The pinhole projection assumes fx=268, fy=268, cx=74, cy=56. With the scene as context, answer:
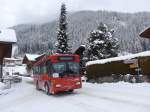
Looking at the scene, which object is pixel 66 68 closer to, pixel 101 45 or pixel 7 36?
pixel 7 36

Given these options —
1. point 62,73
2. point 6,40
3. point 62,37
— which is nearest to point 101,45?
point 62,37

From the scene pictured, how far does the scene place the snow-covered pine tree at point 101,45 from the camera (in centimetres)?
4650

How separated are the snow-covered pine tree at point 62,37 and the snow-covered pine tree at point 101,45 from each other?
15.9 feet

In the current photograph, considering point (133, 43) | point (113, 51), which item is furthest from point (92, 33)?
point (133, 43)

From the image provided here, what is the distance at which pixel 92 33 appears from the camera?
160 ft

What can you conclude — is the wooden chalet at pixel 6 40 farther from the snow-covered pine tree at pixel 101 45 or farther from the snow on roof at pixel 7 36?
the snow-covered pine tree at pixel 101 45

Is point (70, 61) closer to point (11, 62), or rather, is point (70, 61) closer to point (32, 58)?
point (32, 58)

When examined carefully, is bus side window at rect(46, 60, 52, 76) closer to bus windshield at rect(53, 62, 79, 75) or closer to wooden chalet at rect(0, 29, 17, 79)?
bus windshield at rect(53, 62, 79, 75)

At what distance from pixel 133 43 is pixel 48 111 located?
120134mm

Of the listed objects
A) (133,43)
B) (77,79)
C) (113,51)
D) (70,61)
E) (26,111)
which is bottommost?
(26,111)

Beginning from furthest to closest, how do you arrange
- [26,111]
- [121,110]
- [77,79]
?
[77,79] < [26,111] < [121,110]

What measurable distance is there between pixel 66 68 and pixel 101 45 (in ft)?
96.3

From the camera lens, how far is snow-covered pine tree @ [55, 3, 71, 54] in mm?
49894

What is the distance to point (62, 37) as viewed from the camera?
168 feet
